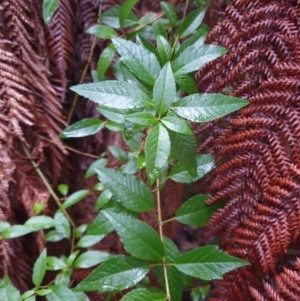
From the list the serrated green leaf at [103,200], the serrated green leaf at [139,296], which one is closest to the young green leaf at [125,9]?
the serrated green leaf at [103,200]

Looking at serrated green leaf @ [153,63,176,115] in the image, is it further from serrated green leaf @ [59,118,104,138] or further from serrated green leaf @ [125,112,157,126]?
serrated green leaf @ [59,118,104,138]

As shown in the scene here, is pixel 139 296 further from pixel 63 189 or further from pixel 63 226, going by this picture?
pixel 63 189

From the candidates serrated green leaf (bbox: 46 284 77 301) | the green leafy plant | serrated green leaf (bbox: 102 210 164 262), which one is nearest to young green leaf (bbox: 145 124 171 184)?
the green leafy plant

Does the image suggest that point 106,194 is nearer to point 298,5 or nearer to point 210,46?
point 210,46

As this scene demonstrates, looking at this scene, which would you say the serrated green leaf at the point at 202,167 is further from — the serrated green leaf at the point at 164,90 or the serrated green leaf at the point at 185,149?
the serrated green leaf at the point at 164,90

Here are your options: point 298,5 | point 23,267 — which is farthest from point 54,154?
point 298,5
